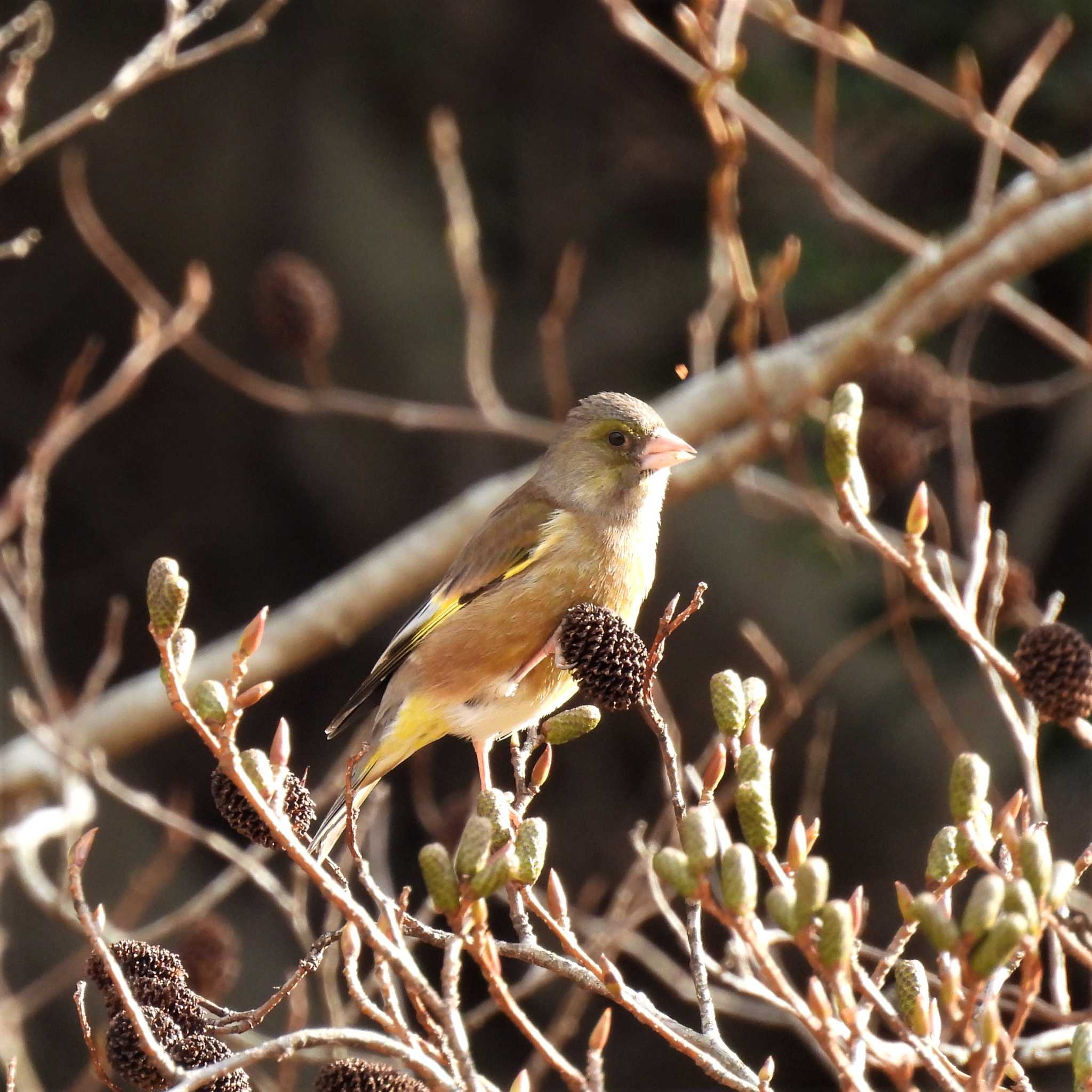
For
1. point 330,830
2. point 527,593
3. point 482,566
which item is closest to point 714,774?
point 330,830

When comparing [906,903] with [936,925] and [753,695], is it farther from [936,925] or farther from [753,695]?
[753,695]

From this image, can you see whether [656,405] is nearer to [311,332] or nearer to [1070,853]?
[311,332]

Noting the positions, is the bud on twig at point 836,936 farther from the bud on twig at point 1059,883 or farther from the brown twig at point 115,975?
the brown twig at point 115,975

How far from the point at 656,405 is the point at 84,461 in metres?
4.47

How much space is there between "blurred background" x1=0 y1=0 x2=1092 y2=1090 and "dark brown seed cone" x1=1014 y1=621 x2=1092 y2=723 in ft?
14.8

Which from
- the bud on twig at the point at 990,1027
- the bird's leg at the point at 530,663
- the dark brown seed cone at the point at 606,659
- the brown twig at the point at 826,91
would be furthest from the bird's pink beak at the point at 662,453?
the bud on twig at the point at 990,1027

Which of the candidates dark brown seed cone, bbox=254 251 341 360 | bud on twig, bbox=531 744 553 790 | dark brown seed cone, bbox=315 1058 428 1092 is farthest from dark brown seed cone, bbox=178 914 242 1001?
dark brown seed cone, bbox=254 251 341 360

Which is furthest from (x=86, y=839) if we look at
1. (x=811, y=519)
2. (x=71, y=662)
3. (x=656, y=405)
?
(x=71, y=662)

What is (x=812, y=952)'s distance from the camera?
5.65 ft

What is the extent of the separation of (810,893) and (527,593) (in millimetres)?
2343

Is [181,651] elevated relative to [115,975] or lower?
elevated

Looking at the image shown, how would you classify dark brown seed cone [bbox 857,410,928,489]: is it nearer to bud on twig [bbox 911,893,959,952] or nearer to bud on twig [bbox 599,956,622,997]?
bud on twig [bbox 599,956,622,997]

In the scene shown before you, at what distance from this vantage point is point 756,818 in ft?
6.16

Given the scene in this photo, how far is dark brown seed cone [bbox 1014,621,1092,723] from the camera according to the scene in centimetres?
245
